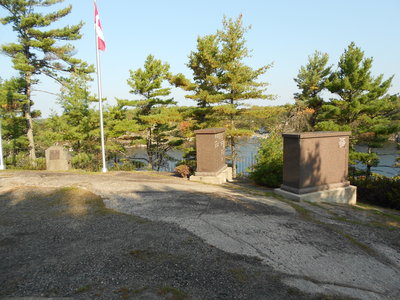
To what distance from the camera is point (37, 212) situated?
5.69m

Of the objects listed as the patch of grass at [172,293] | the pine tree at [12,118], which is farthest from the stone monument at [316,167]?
the pine tree at [12,118]

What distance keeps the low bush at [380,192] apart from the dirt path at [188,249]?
4597 millimetres

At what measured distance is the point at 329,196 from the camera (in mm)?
8617

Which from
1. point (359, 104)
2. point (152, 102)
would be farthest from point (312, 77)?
point (152, 102)

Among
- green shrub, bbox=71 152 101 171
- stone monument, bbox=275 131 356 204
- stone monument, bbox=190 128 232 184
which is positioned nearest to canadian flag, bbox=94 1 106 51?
stone monument, bbox=190 128 232 184

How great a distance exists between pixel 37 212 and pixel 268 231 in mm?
4910

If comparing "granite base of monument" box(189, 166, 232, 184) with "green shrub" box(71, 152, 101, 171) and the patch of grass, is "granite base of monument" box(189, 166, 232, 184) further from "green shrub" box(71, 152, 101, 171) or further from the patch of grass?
"green shrub" box(71, 152, 101, 171)

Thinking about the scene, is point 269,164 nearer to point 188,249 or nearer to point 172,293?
point 188,249

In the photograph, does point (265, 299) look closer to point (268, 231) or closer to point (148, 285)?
point (148, 285)

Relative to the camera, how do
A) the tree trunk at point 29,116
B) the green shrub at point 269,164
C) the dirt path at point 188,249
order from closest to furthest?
the dirt path at point 188,249 < the green shrub at point 269,164 < the tree trunk at point 29,116

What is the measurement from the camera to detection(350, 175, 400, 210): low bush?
10422 millimetres

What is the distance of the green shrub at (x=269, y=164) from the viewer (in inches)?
461

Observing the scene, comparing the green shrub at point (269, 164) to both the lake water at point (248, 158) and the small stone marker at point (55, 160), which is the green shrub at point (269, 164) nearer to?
the lake water at point (248, 158)

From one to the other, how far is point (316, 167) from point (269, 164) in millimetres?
3913
